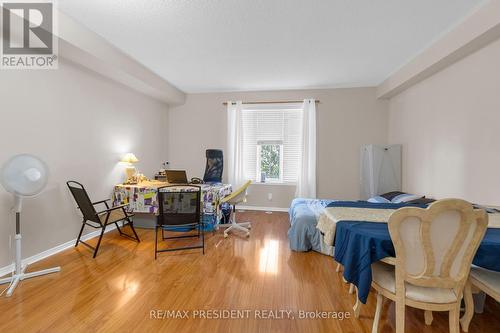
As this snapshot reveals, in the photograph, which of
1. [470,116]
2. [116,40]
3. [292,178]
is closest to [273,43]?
[116,40]

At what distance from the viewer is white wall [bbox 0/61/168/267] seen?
241cm

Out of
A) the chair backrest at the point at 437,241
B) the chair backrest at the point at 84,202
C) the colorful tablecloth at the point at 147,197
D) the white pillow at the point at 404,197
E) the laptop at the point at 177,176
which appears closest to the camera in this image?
the chair backrest at the point at 437,241

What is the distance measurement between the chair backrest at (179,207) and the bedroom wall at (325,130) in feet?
8.23

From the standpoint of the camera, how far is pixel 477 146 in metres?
2.56

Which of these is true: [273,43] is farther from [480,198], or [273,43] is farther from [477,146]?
[480,198]

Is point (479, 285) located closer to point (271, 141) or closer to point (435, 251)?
point (435, 251)

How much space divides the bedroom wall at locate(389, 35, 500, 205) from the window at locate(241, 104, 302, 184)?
2.12 m

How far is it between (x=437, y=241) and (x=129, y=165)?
4.38 m

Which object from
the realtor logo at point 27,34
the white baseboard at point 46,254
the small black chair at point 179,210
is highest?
the realtor logo at point 27,34

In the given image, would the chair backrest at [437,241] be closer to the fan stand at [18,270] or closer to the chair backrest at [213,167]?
the fan stand at [18,270]

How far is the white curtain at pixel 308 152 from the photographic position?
481 centimetres

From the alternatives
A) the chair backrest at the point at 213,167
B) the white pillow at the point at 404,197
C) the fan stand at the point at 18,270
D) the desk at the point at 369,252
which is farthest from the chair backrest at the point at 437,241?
the chair backrest at the point at 213,167

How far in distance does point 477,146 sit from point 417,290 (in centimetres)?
221

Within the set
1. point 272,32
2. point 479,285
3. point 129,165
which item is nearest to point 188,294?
point 479,285
